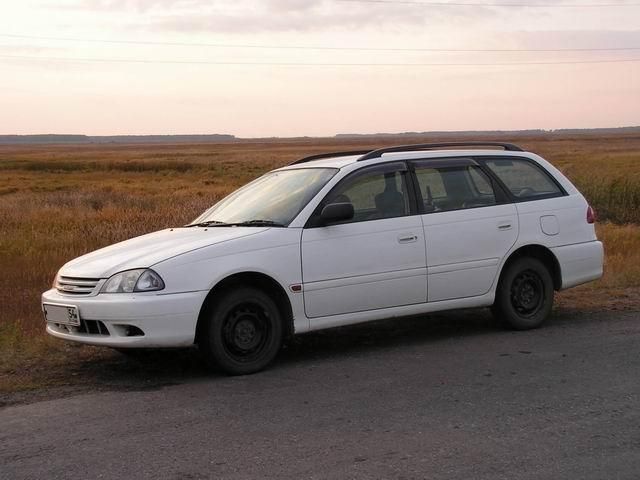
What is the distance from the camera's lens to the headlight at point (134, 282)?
257 inches

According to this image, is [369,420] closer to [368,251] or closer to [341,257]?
[341,257]

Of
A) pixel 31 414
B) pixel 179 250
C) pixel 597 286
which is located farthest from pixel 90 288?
pixel 597 286

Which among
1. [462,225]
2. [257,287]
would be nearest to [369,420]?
[257,287]

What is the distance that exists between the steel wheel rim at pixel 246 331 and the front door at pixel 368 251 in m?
0.40

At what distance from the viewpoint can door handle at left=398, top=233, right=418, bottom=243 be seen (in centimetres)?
757

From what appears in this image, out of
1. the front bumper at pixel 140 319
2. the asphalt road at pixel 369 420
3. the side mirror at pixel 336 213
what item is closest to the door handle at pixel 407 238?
the side mirror at pixel 336 213

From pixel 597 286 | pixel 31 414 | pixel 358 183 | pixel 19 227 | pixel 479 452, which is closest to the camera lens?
pixel 479 452

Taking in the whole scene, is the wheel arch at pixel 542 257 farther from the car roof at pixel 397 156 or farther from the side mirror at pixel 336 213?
the side mirror at pixel 336 213

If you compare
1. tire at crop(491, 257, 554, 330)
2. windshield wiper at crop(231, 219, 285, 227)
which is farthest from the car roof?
tire at crop(491, 257, 554, 330)

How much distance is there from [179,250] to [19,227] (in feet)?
46.3

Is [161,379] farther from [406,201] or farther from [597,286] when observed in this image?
[597,286]

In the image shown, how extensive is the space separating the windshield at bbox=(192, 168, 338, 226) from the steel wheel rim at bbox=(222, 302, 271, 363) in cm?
78

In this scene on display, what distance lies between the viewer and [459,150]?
8586mm

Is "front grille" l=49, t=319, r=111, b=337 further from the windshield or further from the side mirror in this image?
the side mirror
